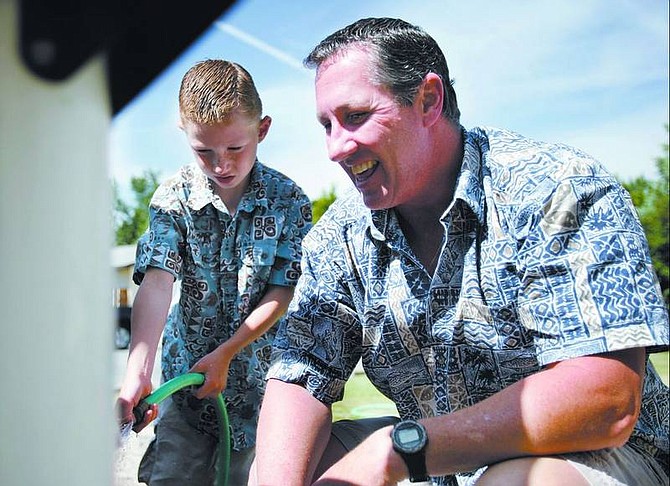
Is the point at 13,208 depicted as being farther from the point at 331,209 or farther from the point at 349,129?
the point at 331,209

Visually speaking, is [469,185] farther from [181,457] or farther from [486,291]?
[181,457]

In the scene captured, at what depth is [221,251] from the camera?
3465mm

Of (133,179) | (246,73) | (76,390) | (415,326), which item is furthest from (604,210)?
(133,179)

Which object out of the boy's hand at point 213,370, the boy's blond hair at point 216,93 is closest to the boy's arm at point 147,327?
the boy's hand at point 213,370

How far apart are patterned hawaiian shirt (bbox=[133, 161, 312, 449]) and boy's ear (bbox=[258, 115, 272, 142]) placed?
0.14 m

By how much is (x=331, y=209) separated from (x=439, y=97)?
509mm

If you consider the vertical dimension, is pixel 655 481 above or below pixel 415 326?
below

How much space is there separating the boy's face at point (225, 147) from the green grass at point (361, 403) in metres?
2.47

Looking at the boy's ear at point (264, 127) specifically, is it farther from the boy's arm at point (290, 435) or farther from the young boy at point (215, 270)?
the boy's arm at point (290, 435)

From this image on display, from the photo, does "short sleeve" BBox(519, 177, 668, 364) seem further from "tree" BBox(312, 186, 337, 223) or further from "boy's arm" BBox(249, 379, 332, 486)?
"tree" BBox(312, 186, 337, 223)

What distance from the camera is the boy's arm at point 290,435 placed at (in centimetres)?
228

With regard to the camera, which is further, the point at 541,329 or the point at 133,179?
the point at 133,179

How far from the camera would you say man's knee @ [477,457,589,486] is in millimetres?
1909

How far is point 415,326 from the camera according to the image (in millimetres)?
2375
